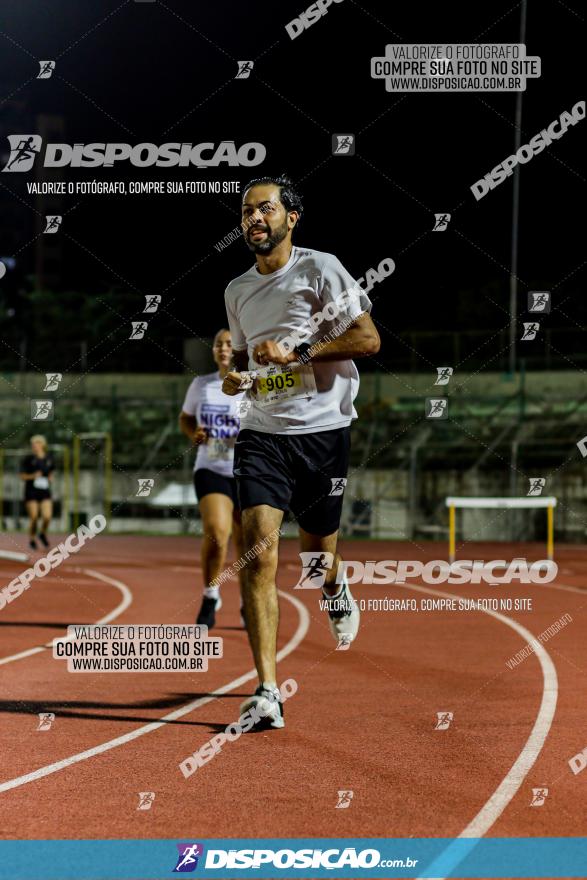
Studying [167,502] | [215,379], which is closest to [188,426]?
[215,379]

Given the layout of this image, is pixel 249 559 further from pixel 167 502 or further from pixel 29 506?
pixel 167 502

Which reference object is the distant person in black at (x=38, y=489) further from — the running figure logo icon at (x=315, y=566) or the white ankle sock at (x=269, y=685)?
the white ankle sock at (x=269, y=685)

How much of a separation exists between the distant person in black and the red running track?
1093 centimetres

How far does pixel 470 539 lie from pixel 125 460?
9867 millimetres

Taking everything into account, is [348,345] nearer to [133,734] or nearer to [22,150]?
[133,734]

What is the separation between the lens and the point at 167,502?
97.7 ft

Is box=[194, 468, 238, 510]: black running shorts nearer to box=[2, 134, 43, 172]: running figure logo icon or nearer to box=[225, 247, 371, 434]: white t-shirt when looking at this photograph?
box=[225, 247, 371, 434]: white t-shirt

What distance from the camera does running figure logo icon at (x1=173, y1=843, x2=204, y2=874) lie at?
3.72 metres

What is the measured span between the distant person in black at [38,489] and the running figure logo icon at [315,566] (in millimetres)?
15814

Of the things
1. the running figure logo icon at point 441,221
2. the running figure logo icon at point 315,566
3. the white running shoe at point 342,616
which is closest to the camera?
the running figure logo icon at point 315,566

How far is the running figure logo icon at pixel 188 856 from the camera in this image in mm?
3723

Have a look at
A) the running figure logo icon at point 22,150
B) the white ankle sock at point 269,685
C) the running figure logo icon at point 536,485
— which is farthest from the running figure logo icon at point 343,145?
the running figure logo icon at point 536,485

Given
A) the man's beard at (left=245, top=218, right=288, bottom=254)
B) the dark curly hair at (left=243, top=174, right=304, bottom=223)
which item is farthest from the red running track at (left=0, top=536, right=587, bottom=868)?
the dark curly hair at (left=243, top=174, right=304, bottom=223)

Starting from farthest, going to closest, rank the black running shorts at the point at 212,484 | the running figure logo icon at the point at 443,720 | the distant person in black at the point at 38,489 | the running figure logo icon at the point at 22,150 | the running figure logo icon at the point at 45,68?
the distant person in black at the point at 38,489
the running figure logo icon at the point at 22,150
the running figure logo icon at the point at 45,68
the black running shorts at the point at 212,484
the running figure logo icon at the point at 443,720
